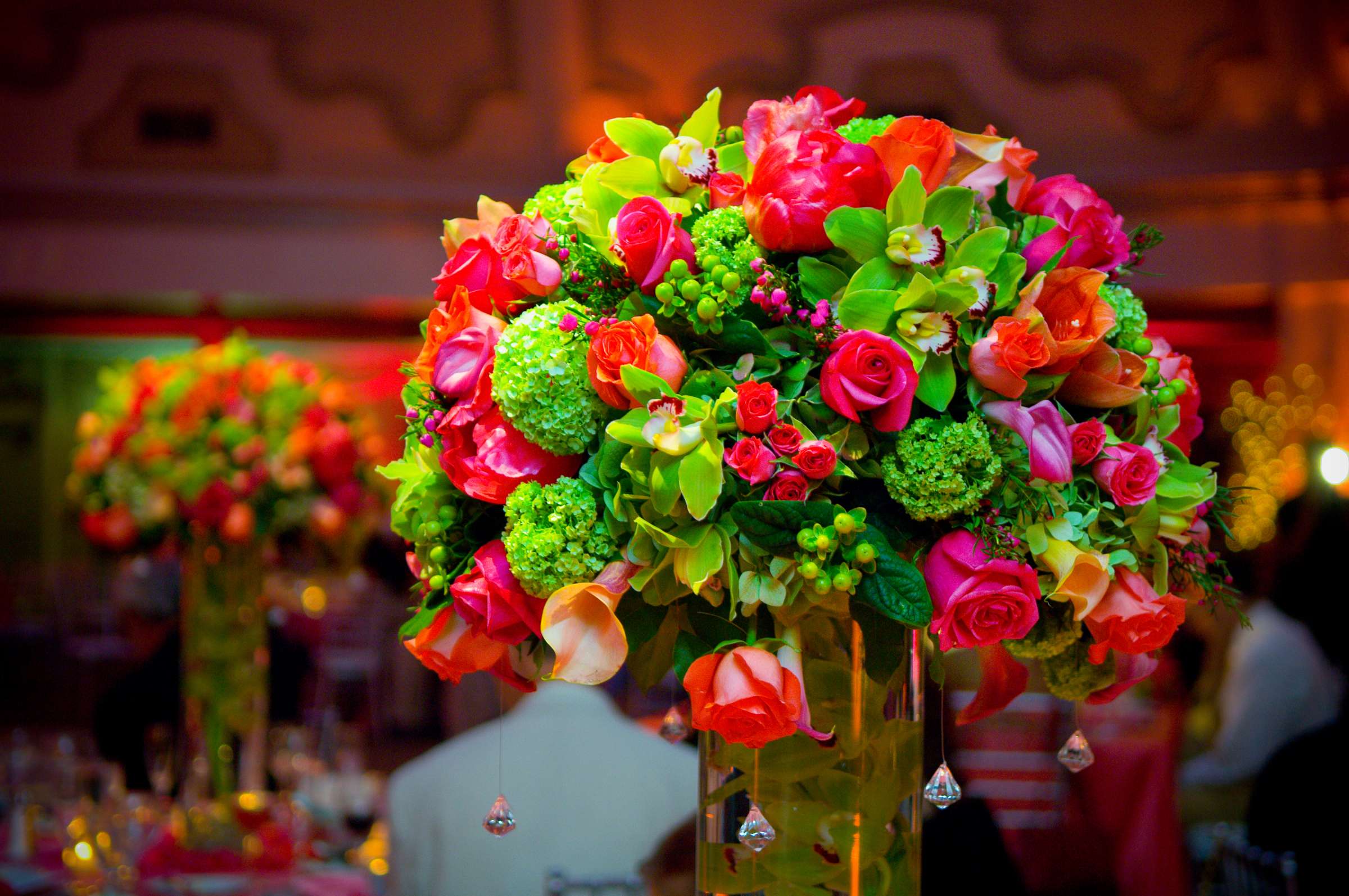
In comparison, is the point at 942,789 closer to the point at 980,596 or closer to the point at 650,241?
the point at 980,596

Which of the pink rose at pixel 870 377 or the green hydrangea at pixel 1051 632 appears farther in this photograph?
the green hydrangea at pixel 1051 632

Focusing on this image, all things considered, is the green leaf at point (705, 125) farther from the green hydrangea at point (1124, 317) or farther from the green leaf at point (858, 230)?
the green hydrangea at point (1124, 317)

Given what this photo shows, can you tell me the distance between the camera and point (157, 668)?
339 centimetres

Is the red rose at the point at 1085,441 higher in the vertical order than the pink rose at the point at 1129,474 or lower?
higher

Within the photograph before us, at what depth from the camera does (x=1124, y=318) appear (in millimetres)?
985

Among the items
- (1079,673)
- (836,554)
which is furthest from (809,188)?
Result: (1079,673)

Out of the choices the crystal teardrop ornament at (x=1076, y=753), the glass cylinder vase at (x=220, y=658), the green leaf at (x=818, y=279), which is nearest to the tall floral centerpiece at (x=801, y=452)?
the green leaf at (x=818, y=279)

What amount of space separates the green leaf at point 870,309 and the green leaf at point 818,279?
3 centimetres

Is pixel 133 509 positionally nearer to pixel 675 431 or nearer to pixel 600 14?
pixel 675 431

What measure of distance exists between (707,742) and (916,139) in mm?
490

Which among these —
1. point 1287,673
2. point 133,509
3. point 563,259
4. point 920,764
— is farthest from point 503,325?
point 1287,673

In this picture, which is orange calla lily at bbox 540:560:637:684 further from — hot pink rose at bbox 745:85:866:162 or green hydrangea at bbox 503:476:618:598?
hot pink rose at bbox 745:85:866:162

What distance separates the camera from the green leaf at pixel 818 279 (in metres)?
0.90

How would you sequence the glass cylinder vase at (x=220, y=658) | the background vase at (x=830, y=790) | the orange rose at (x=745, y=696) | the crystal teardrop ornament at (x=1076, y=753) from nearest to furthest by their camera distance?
the orange rose at (x=745, y=696)
the background vase at (x=830, y=790)
the crystal teardrop ornament at (x=1076, y=753)
the glass cylinder vase at (x=220, y=658)
